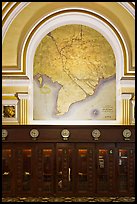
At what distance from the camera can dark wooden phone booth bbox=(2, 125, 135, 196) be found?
11.9m

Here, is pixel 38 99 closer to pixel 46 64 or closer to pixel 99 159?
pixel 46 64

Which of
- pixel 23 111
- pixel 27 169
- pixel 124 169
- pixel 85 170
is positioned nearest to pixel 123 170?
pixel 124 169

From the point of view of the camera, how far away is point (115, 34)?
12.4 m

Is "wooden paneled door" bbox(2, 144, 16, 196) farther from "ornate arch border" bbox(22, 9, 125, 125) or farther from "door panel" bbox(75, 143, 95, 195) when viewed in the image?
"door panel" bbox(75, 143, 95, 195)

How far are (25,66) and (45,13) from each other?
1.92m

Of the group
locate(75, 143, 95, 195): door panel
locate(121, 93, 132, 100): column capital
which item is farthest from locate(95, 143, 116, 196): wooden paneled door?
locate(121, 93, 132, 100): column capital

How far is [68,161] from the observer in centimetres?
1201

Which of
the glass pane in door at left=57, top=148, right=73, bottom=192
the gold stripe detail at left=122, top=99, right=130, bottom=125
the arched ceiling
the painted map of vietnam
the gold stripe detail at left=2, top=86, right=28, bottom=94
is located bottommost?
the glass pane in door at left=57, top=148, right=73, bottom=192

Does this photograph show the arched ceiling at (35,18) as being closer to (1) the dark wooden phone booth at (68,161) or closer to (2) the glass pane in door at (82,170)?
(1) the dark wooden phone booth at (68,161)

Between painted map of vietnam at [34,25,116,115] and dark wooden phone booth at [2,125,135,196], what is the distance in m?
1.50

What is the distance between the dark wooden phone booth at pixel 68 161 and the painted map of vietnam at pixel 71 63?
150 centimetres

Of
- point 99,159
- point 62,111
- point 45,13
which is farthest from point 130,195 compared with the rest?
point 45,13

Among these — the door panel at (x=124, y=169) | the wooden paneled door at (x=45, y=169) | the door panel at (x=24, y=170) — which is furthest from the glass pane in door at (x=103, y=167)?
the door panel at (x=24, y=170)

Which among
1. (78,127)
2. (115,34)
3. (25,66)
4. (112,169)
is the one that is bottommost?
(112,169)
